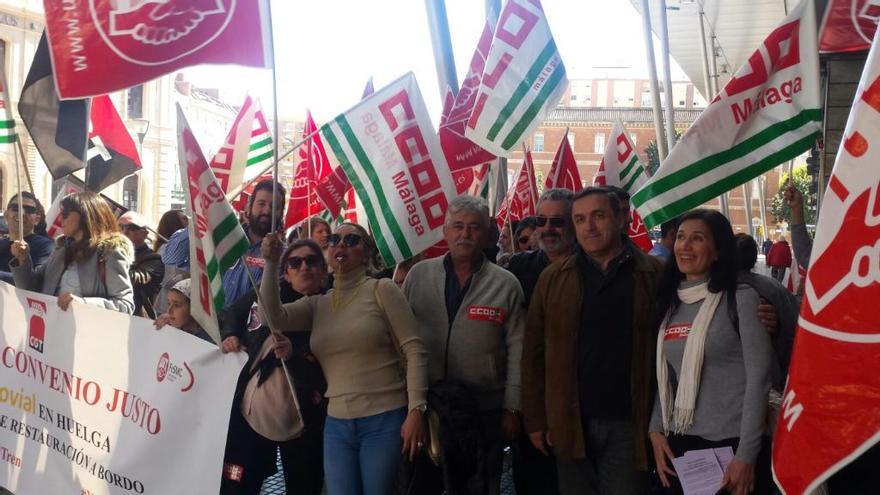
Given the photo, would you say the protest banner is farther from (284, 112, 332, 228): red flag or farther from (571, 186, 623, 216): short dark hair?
(284, 112, 332, 228): red flag

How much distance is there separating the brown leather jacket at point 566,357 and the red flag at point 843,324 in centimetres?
133

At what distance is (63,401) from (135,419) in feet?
1.79

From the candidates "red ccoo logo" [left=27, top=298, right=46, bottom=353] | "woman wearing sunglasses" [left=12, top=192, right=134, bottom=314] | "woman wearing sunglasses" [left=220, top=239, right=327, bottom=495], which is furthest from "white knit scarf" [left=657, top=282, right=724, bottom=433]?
"red ccoo logo" [left=27, top=298, right=46, bottom=353]

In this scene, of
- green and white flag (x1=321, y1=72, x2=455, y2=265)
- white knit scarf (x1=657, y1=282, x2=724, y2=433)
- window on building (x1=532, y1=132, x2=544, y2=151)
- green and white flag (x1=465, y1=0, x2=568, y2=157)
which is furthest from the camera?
window on building (x1=532, y1=132, x2=544, y2=151)

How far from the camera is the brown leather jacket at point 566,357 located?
3.47m

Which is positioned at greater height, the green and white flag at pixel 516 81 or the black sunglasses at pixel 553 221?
the green and white flag at pixel 516 81

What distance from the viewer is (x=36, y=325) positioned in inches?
188

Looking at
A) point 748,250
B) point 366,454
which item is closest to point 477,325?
point 366,454

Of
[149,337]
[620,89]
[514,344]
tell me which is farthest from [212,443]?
[620,89]

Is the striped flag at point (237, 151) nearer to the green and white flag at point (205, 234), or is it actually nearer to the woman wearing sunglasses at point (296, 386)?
the woman wearing sunglasses at point (296, 386)

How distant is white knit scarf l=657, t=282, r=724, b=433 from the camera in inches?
125

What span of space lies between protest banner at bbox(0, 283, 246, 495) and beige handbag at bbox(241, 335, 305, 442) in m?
0.11

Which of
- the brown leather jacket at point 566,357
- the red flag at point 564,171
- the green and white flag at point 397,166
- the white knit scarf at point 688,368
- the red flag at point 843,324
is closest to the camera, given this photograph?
the red flag at point 843,324

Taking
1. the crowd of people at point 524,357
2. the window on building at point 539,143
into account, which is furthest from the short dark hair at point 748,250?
the window on building at point 539,143
